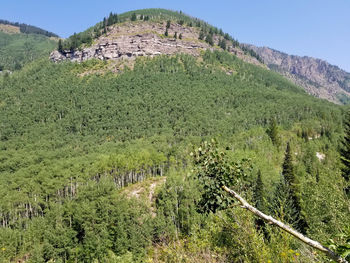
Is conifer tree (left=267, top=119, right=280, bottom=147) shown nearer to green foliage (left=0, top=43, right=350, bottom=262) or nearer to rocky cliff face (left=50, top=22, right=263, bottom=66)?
green foliage (left=0, top=43, right=350, bottom=262)

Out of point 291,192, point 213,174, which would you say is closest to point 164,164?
point 291,192

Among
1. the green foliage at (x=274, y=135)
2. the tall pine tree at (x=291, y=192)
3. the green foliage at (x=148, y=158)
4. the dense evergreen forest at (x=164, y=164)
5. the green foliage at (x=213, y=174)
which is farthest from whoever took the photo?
the green foliage at (x=274, y=135)

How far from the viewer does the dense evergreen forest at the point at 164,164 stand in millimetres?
7891

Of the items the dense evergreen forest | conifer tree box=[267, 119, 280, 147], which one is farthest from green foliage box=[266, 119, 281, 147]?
the dense evergreen forest

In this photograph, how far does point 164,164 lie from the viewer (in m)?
80.9

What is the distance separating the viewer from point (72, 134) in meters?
114

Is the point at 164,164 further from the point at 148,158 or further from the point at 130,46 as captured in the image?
the point at 130,46

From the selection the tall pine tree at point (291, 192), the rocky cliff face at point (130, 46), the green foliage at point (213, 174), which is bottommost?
the tall pine tree at point (291, 192)

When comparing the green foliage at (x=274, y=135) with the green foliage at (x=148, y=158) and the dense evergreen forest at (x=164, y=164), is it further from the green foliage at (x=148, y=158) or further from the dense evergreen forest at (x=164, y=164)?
the green foliage at (x=148, y=158)

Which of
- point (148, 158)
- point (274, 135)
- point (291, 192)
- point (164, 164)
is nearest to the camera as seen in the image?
point (291, 192)

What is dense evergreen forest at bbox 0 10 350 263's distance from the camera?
311 inches

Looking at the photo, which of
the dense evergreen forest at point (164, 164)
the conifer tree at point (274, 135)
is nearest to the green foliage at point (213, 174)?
the dense evergreen forest at point (164, 164)

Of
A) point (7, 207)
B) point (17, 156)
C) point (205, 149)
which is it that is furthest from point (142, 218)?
point (17, 156)

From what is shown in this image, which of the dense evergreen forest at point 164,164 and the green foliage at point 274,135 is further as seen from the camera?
the green foliage at point 274,135
